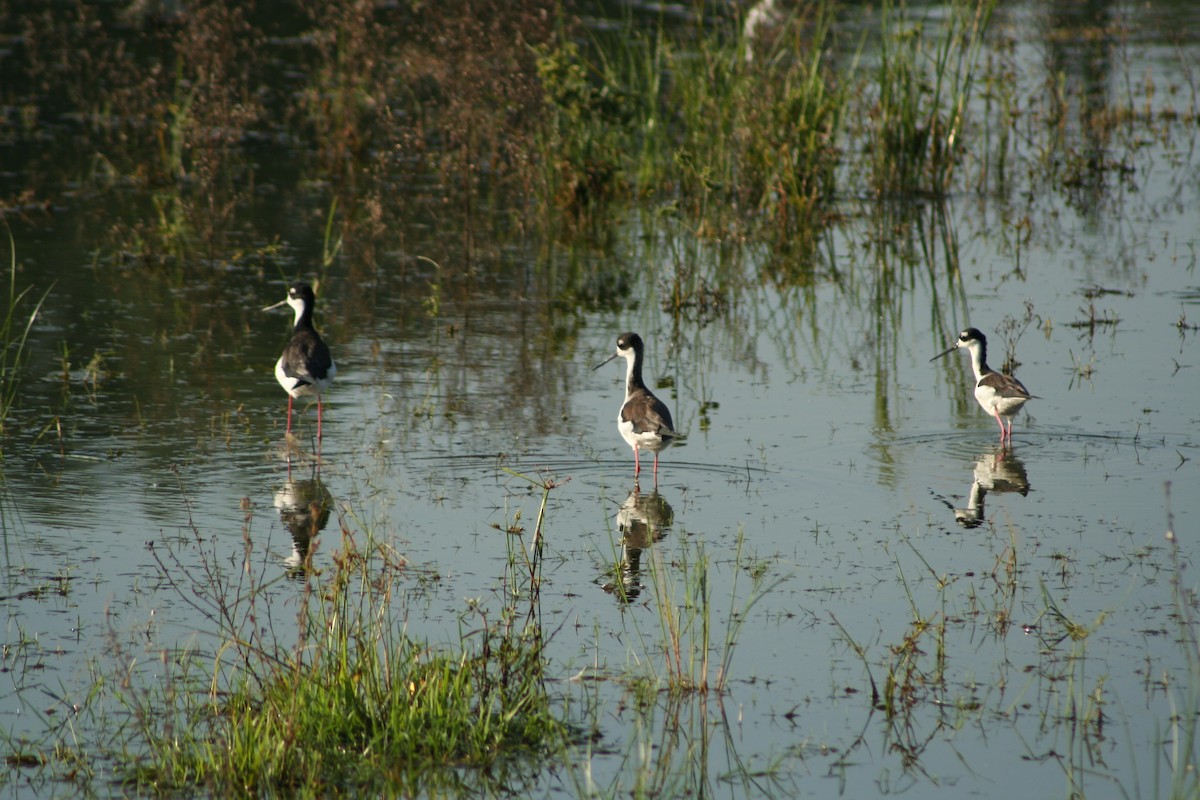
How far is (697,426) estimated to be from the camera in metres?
10.5

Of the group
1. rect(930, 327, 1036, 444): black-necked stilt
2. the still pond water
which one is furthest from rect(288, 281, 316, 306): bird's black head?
rect(930, 327, 1036, 444): black-necked stilt

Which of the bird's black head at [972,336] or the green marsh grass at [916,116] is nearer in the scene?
the bird's black head at [972,336]

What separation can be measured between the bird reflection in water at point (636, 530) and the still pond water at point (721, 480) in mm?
49

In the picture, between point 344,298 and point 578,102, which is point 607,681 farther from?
point 578,102

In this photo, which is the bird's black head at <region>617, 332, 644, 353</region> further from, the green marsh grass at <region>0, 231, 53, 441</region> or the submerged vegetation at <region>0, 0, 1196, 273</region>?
the submerged vegetation at <region>0, 0, 1196, 273</region>

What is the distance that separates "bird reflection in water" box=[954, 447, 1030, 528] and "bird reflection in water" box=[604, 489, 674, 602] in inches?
64.8

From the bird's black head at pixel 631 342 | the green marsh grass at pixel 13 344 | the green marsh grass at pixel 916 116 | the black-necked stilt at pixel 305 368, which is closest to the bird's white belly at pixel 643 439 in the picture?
the bird's black head at pixel 631 342

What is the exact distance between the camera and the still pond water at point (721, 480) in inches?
239

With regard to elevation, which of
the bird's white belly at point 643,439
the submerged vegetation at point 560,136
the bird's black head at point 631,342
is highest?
the submerged vegetation at point 560,136

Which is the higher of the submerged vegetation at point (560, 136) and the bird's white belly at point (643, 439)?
the submerged vegetation at point (560, 136)

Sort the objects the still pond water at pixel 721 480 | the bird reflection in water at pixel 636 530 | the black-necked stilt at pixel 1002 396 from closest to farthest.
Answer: the still pond water at pixel 721 480 → the bird reflection in water at pixel 636 530 → the black-necked stilt at pixel 1002 396

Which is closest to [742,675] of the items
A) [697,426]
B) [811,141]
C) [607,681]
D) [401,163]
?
[607,681]

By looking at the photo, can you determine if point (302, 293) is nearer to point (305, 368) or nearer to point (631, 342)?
point (305, 368)

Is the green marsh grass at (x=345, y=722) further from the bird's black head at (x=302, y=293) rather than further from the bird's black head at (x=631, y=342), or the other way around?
the bird's black head at (x=302, y=293)
